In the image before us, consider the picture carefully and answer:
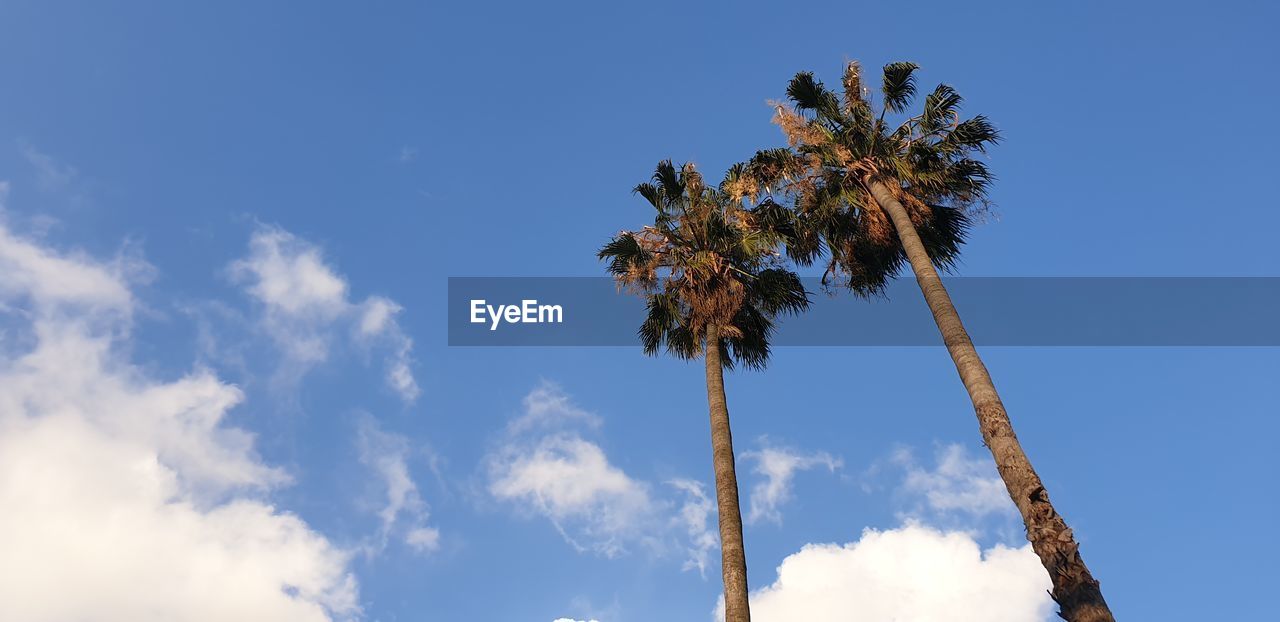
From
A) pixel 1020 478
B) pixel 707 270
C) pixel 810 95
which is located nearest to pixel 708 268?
pixel 707 270

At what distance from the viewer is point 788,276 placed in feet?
69.3

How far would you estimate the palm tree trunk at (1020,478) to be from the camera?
31.5 feet

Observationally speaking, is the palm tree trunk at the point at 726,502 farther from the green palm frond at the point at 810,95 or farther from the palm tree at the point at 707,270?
the green palm frond at the point at 810,95

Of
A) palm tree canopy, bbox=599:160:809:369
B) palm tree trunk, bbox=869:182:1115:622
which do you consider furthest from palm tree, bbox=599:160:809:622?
palm tree trunk, bbox=869:182:1115:622

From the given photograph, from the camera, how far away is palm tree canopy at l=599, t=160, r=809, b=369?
20.2 metres

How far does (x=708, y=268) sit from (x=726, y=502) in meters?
6.32

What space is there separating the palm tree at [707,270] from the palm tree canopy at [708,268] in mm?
24

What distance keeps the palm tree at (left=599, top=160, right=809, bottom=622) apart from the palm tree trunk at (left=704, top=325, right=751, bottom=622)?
2.62ft

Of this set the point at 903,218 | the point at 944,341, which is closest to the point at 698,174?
the point at 903,218

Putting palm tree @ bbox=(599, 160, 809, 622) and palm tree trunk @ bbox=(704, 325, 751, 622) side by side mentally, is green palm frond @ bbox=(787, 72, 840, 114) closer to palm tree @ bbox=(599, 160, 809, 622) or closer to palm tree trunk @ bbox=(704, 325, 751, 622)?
palm tree @ bbox=(599, 160, 809, 622)

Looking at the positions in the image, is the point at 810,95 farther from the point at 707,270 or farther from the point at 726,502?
the point at 726,502

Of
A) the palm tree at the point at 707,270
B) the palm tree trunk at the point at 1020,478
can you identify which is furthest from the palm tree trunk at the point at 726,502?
the palm tree trunk at the point at 1020,478

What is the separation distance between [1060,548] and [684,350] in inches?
490

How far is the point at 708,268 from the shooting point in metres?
20.2
